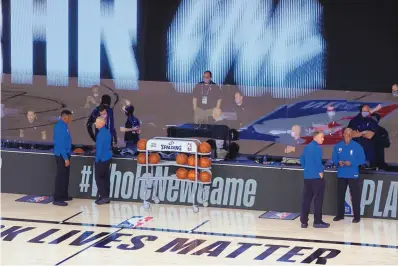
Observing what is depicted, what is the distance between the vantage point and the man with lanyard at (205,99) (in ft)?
70.5

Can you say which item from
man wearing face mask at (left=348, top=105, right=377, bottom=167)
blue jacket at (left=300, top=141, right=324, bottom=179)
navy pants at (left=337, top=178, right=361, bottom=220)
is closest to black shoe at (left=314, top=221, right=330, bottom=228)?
navy pants at (left=337, top=178, right=361, bottom=220)

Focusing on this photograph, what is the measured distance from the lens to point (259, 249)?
17.7m

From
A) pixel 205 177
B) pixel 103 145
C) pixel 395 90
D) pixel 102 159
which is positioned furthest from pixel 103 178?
pixel 395 90

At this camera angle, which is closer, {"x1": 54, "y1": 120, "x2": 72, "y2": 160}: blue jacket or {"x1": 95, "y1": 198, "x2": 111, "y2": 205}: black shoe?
{"x1": 54, "y1": 120, "x2": 72, "y2": 160}: blue jacket

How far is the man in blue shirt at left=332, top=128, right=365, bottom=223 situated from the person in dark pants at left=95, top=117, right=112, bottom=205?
4356mm

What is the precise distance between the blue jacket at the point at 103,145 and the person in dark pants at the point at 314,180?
3.86 metres

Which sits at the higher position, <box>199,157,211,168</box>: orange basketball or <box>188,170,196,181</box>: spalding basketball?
<box>199,157,211,168</box>: orange basketball

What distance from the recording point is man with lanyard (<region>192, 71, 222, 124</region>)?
70.5ft

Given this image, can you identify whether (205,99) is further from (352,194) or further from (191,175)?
(352,194)

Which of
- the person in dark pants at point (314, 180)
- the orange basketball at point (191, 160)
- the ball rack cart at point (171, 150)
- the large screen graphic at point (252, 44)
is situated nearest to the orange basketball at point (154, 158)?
the ball rack cart at point (171, 150)

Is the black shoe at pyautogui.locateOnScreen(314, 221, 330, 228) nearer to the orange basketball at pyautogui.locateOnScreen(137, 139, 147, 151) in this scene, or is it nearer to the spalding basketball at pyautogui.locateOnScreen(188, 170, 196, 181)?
the spalding basketball at pyautogui.locateOnScreen(188, 170, 196, 181)

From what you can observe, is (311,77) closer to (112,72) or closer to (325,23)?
(325,23)

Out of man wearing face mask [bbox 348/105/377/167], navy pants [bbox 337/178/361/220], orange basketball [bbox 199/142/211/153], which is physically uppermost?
man wearing face mask [bbox 348/105/377/167]

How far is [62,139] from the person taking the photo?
20656 millimetres
